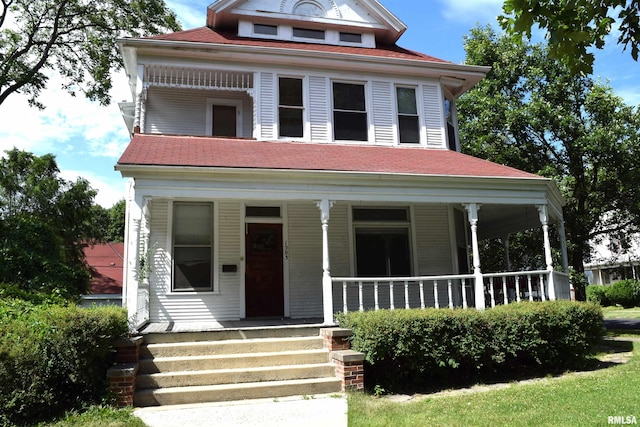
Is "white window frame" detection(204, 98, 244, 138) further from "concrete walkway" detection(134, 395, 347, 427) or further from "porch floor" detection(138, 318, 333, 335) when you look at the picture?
"concrete walkway" detection(134, 395, 347, 427)

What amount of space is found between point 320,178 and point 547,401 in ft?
17.2

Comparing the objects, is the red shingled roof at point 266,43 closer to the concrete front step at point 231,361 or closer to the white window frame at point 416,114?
the white window frame at point 416,114

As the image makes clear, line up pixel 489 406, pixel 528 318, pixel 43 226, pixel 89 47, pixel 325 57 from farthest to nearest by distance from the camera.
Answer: pixel 89 47
pixel 43 226
pixel 325 57
pixel 528 318
pixel 489 406

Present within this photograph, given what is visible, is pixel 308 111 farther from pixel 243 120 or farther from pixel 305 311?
pixel 305 311

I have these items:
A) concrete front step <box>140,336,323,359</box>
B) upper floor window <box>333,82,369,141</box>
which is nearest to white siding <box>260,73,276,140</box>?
upper floor window <box>333,82,369,141</box>

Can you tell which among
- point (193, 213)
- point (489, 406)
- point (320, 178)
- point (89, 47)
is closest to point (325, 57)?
point (320, 178)

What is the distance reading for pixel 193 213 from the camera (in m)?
10.9

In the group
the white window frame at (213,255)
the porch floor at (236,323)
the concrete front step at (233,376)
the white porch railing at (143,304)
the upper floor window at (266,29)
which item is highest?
the upper floor window at (266,29)

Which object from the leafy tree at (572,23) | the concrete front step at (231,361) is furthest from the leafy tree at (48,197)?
the leafy tree at (572,23)

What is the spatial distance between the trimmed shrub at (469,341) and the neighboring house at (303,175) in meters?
0.93

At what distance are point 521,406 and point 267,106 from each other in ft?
27.8

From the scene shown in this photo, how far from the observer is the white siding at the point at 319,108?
12.2m

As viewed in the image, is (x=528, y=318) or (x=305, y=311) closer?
(x=528, y=318)

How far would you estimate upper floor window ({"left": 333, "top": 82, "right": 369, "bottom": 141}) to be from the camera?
12.4 m
